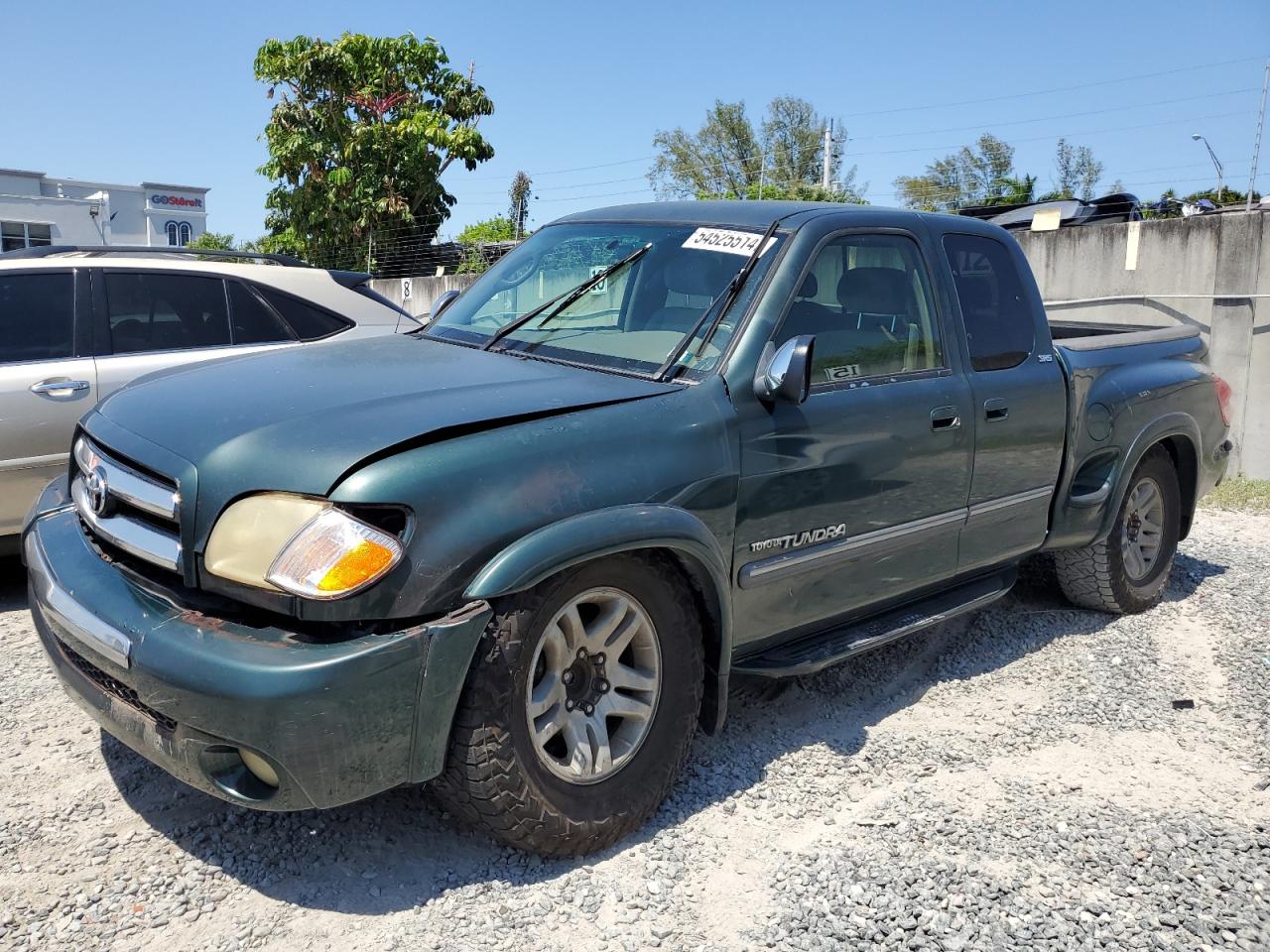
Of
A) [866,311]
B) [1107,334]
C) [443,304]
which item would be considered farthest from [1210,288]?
[443,304]

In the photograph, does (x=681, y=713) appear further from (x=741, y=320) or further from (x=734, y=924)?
(x=741, y=320)

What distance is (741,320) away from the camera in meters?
3.51

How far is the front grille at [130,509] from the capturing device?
9.25ft

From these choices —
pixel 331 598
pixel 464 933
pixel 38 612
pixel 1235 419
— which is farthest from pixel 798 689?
pixel 1235 419

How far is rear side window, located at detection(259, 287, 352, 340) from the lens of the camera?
5.82 m

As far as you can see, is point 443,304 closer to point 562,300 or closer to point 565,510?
point 562,300

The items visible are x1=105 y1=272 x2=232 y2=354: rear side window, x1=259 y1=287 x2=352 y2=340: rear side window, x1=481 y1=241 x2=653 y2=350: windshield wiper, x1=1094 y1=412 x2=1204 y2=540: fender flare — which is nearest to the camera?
x1=481 y1=241 x2=653 y2=350: windshield wiper

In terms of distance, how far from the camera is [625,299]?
12.3 feet

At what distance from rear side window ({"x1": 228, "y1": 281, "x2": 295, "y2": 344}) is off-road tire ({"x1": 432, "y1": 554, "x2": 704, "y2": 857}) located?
3425mm

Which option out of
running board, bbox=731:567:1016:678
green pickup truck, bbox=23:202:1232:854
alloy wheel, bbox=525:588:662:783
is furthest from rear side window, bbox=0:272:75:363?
running board, bbox=731:567:1016:678

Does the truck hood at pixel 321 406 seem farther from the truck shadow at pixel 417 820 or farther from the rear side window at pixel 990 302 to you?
the rear side window at pixel 990 302

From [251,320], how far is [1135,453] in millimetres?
4560

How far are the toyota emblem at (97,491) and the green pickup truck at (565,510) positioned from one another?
0.02 meters

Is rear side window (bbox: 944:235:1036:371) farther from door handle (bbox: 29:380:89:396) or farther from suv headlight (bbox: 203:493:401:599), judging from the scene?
door handle (bbox: 29:380:89:396)
